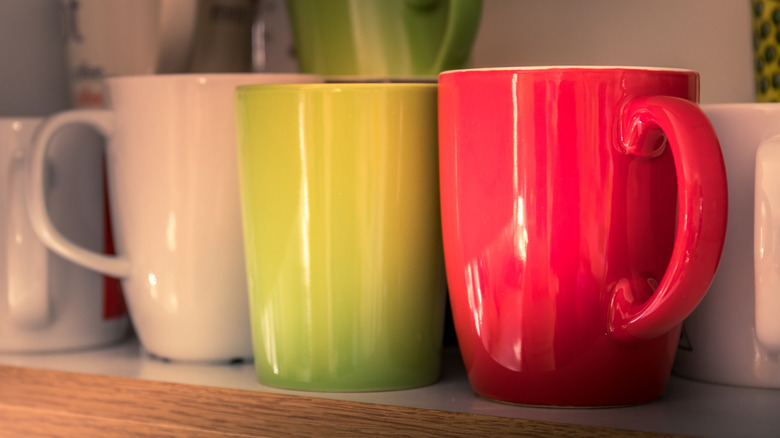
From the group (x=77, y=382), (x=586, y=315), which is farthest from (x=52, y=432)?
(x=586, y=315)

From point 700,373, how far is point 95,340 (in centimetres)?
39

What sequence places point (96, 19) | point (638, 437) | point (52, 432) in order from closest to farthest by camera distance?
point (638, 437) → point (52, 432) → point (96, 19)

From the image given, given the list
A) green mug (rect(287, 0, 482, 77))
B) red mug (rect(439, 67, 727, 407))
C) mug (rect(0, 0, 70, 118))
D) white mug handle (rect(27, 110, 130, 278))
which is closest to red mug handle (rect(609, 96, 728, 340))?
red mug (rect(439, 67, 727, 407))

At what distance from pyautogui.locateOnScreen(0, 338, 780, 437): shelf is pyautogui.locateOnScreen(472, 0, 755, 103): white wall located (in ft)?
0.84

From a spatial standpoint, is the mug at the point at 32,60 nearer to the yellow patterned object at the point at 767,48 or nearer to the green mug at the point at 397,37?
the green mug at the point at 397,37

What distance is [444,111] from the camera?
0.43 metres

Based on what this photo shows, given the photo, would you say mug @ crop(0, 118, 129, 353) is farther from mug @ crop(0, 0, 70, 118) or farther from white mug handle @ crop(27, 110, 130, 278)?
mug @ crop(0, 0, 70, 118)

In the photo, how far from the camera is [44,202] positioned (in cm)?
55

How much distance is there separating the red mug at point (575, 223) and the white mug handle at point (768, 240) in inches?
1.5

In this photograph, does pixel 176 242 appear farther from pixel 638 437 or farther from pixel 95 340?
pixel 638 437

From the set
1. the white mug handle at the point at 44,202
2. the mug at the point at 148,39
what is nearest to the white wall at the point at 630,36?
the mug at the point at 148,39

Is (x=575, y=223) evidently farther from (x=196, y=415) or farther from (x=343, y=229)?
(x=196, y=415)

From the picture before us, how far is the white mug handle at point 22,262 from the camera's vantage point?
56 centimetres

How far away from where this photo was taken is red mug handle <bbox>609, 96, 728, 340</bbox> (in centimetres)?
36
